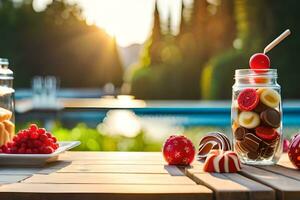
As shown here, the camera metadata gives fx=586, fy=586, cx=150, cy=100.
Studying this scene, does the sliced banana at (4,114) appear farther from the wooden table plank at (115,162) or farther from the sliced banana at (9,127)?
the wooden table plank at (115,162)

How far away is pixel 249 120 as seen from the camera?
1478 mm

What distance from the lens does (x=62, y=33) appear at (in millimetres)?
21578

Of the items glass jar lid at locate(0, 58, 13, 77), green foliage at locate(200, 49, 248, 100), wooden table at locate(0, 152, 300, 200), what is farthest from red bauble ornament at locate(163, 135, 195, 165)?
green foliage at locate(200, 49, 248, 100)

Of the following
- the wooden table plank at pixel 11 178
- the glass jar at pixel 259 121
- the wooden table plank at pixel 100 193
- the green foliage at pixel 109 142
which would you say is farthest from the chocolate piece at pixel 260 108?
the green foliage at pixel 109 142

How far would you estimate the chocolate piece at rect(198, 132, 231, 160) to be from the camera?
1624mm

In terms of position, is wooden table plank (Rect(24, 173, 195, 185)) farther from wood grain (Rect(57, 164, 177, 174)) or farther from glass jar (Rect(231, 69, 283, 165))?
glass jar (Rect(231, 69, 283, 165))

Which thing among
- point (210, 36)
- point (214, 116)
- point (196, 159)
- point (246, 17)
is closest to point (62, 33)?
point (210, 36)

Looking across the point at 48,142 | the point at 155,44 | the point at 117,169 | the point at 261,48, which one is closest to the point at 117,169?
the point at 117,169

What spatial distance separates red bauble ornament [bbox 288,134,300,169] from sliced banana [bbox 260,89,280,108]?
0.35ft

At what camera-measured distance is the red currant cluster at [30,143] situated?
1.51 m

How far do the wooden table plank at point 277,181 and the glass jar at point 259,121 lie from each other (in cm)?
7

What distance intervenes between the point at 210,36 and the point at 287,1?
2.60 m

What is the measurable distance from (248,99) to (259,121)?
7 cm

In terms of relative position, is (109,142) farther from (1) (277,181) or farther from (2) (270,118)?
(1) (277,181)
